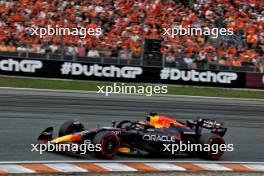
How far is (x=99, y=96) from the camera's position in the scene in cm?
2000

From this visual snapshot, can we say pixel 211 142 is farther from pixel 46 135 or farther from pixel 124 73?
pixel 124 73

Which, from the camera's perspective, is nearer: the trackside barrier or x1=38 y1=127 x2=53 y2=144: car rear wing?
x1=38 y1=127 x2=53 y2=144: car rear wing

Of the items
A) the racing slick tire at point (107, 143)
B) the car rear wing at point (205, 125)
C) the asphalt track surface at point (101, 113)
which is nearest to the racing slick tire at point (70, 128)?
the asphalt track surface at point (101, 113)

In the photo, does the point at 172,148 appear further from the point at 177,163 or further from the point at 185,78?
the point at 185,78

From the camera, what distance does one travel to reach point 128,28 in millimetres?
23484

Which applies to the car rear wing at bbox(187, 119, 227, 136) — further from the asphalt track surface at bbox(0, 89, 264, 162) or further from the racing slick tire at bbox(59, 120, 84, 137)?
the racing slick tire at bbox(59, 120, 84, 137)

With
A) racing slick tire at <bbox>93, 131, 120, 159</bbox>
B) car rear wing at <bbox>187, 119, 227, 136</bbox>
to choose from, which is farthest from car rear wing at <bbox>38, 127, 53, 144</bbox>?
car rear wing at <bbox>187, 119, 227, 136</bbox>

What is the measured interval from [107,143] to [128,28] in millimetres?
13269

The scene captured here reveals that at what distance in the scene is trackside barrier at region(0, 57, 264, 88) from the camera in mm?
22547

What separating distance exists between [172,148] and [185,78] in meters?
12.3

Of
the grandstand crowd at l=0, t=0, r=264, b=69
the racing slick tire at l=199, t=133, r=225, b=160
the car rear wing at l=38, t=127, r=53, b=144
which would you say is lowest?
the racing slick tire at l=199, t=133, r=225, b=160

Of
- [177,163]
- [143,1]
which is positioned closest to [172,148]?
[177,163]

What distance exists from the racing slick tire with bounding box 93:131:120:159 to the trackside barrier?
12215 millimetres

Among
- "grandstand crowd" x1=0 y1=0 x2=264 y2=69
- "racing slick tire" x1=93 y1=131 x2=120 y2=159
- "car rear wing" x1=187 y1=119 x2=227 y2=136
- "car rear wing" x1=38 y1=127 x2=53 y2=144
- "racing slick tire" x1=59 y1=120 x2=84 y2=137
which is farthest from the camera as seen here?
"grandstand crowd" x1=0 y1=0 x2=264 y2=69
